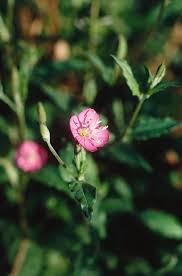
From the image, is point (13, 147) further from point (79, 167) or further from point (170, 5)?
point (170, 5)

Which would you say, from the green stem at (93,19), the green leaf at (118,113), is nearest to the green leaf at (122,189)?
the green leaf at (118,113)

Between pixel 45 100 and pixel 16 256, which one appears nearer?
pixel 16 256

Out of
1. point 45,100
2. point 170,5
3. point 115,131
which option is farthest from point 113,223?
point 170,5

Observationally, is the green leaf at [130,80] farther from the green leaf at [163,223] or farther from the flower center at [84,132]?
the green leaf at [163,223]

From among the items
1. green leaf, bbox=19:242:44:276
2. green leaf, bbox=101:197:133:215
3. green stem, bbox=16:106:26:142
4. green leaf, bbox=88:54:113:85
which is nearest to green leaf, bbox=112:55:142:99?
green leaf, bbox=88:54:113:85

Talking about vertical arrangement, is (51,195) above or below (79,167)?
below

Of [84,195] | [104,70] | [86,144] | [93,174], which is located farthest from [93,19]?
[84,195]

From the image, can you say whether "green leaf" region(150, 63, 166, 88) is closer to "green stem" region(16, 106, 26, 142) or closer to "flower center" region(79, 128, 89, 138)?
"flower center" region(79, 128, 89, 138)

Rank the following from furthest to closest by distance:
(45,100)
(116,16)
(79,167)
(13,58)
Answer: (116,16) → (45,100) → (13,58) → (79,167)
